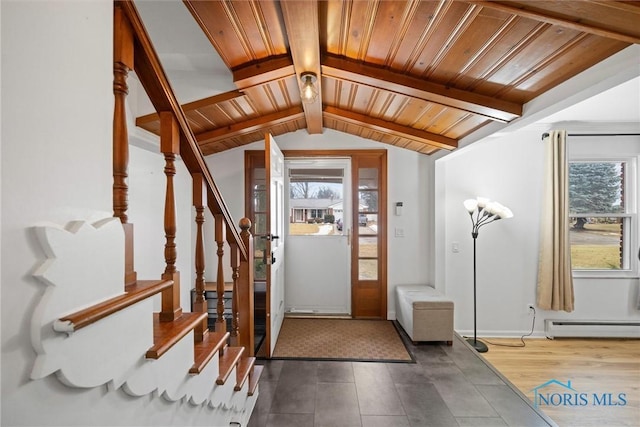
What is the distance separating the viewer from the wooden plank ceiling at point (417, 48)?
1.17 m

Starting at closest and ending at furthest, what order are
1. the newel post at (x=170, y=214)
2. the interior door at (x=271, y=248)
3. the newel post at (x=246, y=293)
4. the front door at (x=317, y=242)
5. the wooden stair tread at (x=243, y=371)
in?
the newel post at (x=170, y=214) → the wooden stair tread at (x=243, y=371) → the newel post at (x=246, y=293) → the interior door at (x=271, y=248) → the front door at (x=317, y=242)

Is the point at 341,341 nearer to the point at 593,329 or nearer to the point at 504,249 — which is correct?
the point at 504,249

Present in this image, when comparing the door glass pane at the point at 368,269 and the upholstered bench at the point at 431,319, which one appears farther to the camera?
the door glass pane at the point at 368,269

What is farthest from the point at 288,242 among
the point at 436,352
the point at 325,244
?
the point at 436,352

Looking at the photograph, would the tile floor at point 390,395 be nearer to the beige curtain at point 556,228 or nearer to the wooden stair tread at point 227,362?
the wooden stair tread at point 227,362

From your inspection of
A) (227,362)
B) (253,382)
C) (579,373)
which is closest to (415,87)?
(227,362)

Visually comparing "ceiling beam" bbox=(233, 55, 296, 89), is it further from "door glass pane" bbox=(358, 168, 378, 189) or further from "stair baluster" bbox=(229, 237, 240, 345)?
"door glass pane" bbox=(358, 168, 378, 189)

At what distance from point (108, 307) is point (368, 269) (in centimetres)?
314

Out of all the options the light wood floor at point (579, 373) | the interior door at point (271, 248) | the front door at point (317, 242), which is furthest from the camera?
the front door at point (317, 242)

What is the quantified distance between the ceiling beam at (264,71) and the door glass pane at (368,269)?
2.37 metres

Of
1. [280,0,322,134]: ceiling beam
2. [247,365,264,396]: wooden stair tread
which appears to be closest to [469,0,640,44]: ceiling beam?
[280,0,322,134]: ceiling beam

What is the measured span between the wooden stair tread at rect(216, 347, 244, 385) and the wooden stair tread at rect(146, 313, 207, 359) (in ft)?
1.41

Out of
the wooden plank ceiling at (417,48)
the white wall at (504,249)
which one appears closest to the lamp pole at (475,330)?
→ the white wall at (504,249)

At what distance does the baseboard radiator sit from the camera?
3.09m
